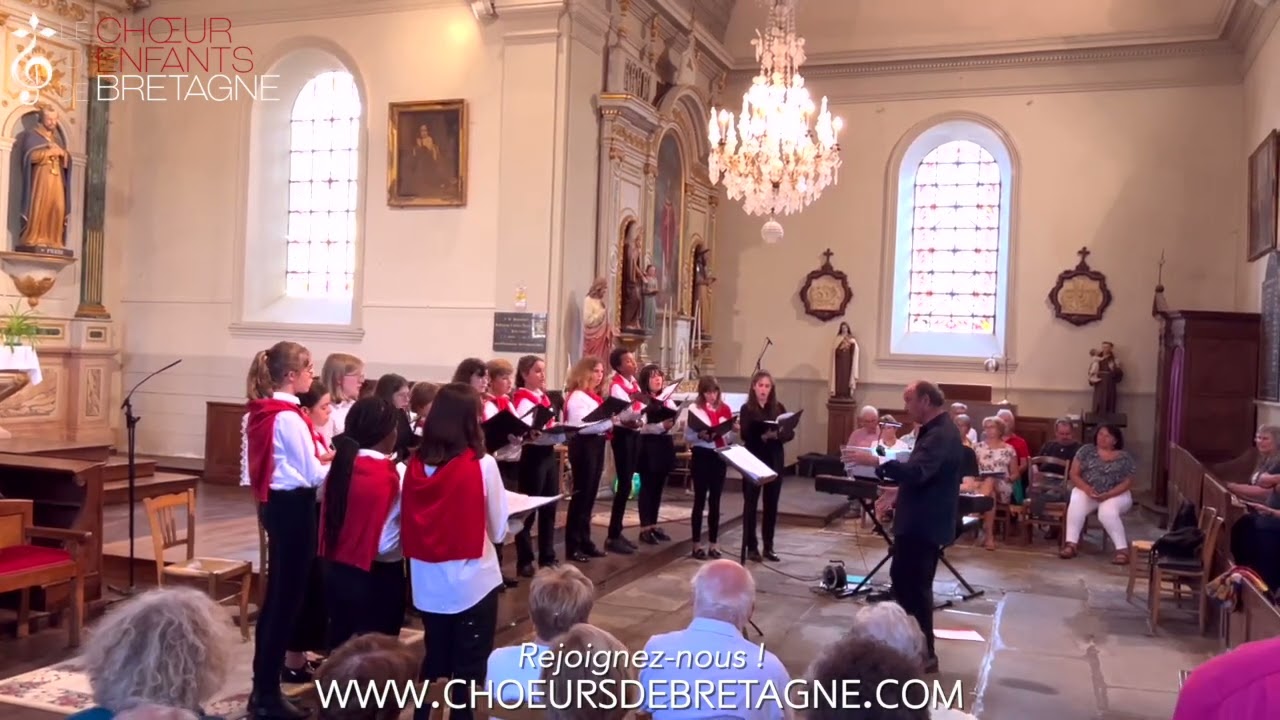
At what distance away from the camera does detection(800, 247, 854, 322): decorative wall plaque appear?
14094 millimetres

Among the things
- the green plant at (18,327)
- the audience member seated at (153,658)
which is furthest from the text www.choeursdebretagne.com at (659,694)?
the green plant at (18,327)

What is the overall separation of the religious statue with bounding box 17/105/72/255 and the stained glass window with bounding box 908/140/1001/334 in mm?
10492

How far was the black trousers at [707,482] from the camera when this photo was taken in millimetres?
7883

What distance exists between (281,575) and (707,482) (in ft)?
14.6

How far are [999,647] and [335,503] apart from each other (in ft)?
13.3

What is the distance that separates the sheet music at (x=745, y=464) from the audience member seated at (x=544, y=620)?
388 cm

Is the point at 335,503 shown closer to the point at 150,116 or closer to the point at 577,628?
the point at 577,628

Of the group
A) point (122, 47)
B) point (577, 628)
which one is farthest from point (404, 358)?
point (577, 628)

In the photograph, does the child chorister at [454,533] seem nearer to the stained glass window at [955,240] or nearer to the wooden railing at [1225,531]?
the wooden railing at [1225,531]

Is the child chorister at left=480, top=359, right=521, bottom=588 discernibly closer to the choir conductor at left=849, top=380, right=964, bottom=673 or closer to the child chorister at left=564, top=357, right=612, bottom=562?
the child chorister at left=564, top=357, right=612, bottom=562

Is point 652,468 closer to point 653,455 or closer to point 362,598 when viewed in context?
point 653,455

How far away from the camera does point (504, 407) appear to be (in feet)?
21.1

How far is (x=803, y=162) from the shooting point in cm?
1009

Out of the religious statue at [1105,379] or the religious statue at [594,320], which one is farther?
the religious statue at [1105,379]
